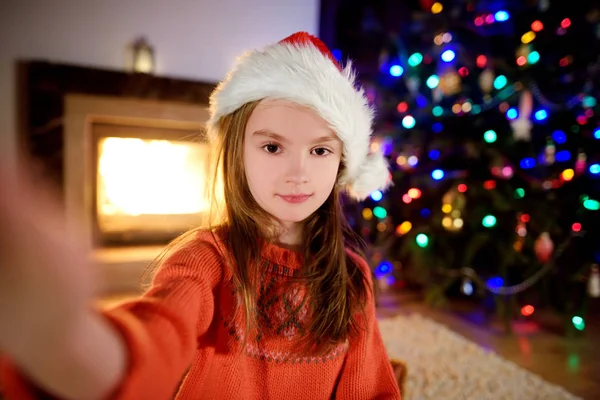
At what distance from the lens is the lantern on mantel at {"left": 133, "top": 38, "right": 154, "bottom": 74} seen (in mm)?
2049

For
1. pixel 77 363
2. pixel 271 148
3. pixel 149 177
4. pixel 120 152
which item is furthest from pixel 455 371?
pixel 120 152

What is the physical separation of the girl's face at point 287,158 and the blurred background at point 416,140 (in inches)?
33.7

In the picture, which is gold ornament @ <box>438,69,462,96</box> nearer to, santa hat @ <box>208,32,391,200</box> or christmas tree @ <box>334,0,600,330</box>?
christmas tree @ <box>334,0,600,330</box>

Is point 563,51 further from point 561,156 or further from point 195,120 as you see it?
point 195,120

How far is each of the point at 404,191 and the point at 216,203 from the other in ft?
4.95

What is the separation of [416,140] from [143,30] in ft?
5.83

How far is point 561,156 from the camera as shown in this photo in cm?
159

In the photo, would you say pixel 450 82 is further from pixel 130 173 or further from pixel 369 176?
pixel 130 173

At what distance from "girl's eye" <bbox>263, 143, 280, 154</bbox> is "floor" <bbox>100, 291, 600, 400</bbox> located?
1.32 metres

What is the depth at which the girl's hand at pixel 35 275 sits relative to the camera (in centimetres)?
24

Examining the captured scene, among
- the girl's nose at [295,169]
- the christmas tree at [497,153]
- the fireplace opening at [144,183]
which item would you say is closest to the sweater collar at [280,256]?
the girl's nose at [295,169]

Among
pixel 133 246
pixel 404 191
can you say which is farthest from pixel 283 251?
pixel 133 246

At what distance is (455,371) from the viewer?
121cm

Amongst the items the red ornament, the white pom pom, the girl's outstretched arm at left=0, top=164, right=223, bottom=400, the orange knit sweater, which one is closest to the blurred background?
the red ornament
